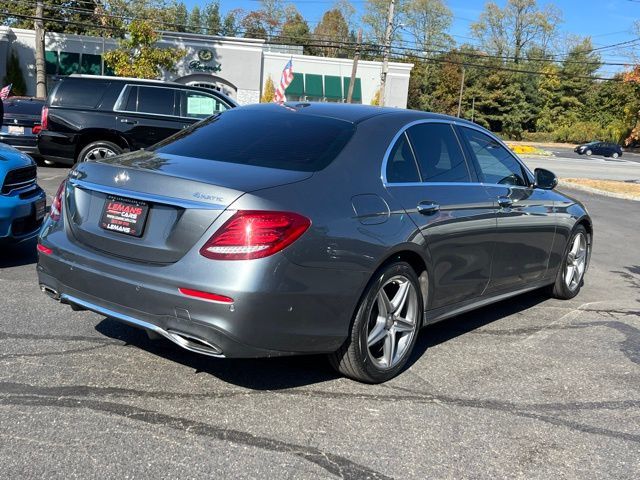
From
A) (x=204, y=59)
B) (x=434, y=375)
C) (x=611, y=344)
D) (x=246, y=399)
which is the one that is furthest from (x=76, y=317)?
(x=204, y=59)

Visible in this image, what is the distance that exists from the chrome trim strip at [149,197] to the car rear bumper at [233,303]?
0.30 meters

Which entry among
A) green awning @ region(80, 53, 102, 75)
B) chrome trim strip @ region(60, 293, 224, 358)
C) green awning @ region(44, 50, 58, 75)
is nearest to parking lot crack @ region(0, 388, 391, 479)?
chrome trim strip @ region(60, 293, 224, 358)

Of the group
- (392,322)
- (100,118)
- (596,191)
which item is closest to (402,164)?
(392,322)

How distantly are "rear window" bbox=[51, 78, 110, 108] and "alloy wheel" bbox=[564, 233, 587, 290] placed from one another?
30.9ft

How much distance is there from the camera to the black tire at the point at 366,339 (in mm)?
3932

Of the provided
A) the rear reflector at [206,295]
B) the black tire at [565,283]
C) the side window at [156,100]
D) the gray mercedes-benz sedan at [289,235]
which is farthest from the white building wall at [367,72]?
the rear reflector at [206,295]

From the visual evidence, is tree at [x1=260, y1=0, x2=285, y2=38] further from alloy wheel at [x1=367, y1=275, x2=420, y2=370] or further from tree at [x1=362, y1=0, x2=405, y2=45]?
alloy wheel at [x1=367, y1=275, x2=420, y2=370]

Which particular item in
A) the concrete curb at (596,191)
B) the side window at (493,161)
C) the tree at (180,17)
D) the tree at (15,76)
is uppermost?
the tree at (180,17)

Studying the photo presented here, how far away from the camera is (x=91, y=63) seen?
42.2 meters

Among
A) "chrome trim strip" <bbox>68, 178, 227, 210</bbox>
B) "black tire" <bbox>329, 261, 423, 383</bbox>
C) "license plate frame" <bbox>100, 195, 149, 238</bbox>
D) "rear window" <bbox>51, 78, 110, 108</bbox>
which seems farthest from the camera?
"rear window" <bbox>51, 78, 110, 108</bbox>

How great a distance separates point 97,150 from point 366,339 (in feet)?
32.4

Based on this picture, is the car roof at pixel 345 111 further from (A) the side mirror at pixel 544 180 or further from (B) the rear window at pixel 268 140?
(A) the side mirror at pixel 544 180

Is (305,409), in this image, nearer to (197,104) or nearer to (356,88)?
(197,104)

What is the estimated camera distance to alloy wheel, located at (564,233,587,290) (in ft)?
21.9
